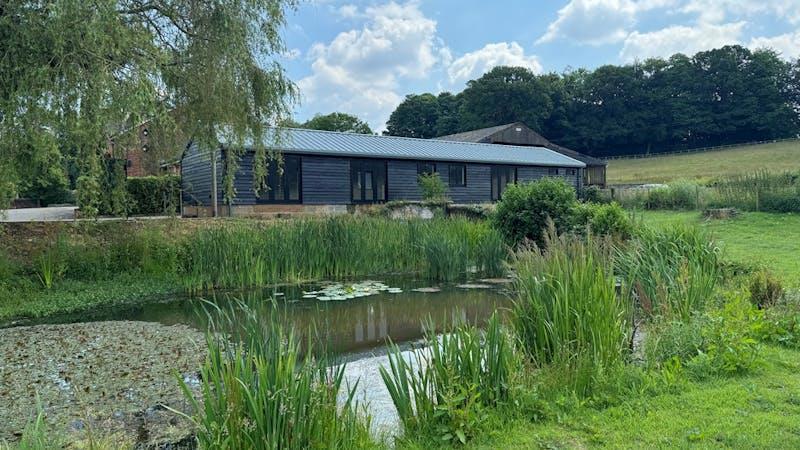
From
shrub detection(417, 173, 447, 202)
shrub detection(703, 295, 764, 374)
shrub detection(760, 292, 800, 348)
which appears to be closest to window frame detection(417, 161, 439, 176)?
shrub detection(417, 173, 447, 202)

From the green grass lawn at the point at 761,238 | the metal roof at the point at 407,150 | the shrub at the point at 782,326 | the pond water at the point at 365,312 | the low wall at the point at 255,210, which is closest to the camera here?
the shrub at the point at 782,326

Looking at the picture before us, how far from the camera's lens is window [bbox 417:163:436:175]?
22297mm

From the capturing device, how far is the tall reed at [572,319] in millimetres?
3766

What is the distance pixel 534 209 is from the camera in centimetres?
1091

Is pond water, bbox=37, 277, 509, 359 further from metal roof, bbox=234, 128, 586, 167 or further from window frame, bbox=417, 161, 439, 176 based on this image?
window frame, bbox=417, 161, 439, 176

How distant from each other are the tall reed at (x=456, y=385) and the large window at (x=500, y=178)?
72.0 ft

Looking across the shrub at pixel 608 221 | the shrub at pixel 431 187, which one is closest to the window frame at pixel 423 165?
the shrub at pixel 431 187

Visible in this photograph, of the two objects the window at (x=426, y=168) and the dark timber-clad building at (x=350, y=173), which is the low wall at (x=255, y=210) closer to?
the dark timber-clad building at (x=350, y=173)

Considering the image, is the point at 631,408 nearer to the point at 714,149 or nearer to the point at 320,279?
the point at 320,279

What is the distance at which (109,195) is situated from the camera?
9.54 m

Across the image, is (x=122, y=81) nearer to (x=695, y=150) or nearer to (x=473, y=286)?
(x=473, y=286)

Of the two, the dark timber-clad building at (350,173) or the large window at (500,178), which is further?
the large window at (500,178)

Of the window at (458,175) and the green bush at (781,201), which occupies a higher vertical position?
the window at (458,175)

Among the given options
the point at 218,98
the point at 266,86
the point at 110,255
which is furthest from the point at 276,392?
the point at 110,255
